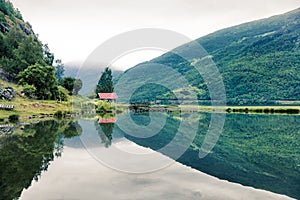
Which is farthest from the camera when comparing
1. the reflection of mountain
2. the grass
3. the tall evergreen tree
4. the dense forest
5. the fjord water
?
the tall evergreen tree

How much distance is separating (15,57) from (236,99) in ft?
417

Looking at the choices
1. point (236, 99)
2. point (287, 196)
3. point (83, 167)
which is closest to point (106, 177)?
point (83, 167)

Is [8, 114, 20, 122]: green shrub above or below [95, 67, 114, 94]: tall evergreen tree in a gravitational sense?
below

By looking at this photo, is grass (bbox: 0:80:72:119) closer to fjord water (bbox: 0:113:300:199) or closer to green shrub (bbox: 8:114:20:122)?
green shrub (bbox: 8:114:20:122)

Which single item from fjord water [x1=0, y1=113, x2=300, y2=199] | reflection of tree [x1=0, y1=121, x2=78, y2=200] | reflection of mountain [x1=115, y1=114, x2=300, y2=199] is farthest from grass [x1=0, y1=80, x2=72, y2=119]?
reflection of mountain [x1=115, y1=114, x2=300, y2=199]

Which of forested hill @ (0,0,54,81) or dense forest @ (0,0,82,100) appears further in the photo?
forested hill @ (0,0,54,81)

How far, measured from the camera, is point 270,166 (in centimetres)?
1855

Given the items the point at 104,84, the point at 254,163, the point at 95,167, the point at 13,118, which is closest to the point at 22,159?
the point at 95,167

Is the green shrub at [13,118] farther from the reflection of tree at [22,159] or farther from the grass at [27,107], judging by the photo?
the reflection of tree at [22,159]

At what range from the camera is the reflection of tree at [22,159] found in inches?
525

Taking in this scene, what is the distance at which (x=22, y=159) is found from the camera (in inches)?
734

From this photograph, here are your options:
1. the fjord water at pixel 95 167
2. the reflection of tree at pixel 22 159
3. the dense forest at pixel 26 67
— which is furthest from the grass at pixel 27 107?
the fjord water at pixel 95 167

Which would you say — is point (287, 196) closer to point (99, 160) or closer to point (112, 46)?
point (99, 160)

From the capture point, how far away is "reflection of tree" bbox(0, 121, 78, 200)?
43.7 feet
